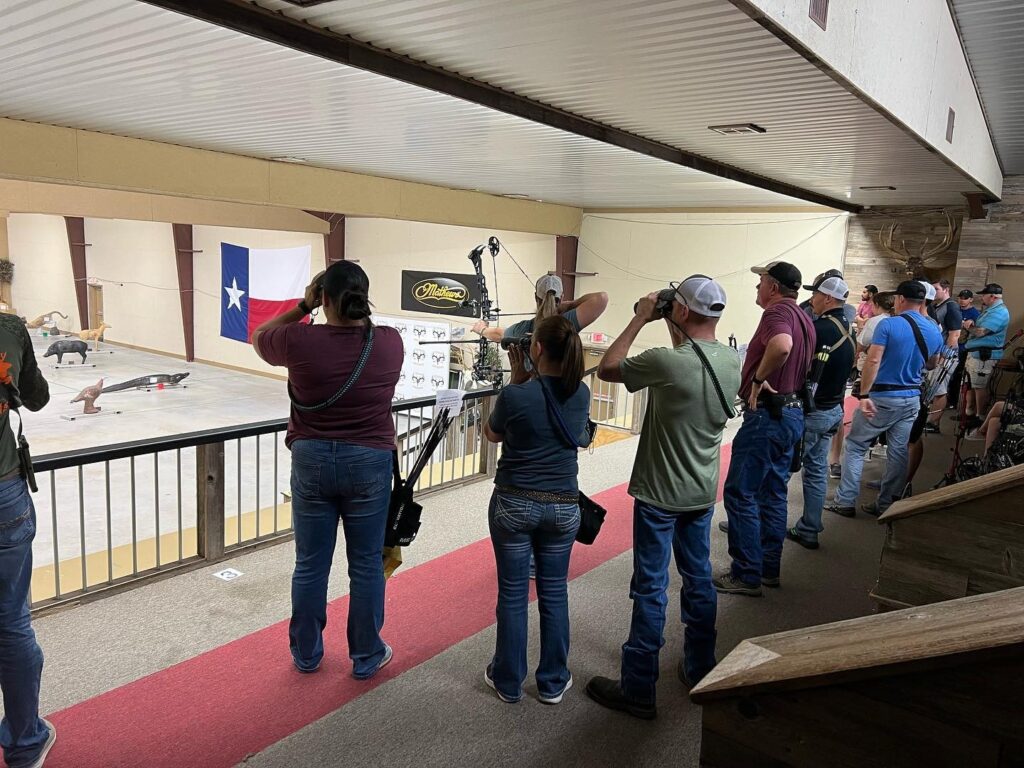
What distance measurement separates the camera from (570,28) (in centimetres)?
299

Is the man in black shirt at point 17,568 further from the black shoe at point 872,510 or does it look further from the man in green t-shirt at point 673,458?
the black shoe at point 872,510

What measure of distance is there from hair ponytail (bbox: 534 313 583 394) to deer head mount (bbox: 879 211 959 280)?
841 cm

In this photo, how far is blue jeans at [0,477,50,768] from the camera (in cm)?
211

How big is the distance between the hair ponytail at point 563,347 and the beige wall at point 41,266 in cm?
2348

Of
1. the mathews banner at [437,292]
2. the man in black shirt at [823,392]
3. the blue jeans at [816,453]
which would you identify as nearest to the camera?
the man in black shirt at [823,392]

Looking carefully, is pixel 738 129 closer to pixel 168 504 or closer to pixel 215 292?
pixel 168 504

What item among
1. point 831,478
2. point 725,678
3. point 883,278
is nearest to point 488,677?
point 725,678

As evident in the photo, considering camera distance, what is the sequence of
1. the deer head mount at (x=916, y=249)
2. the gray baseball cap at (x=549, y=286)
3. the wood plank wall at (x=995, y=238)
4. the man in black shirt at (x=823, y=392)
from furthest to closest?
the deer head mount at (x=916, y=249)
the wood plank wall at (x=995, y=238)
the man in black shirt at (x=823, y=392)
the gray baseball cap at (x=549, y=286)

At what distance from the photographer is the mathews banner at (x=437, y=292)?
15109mm

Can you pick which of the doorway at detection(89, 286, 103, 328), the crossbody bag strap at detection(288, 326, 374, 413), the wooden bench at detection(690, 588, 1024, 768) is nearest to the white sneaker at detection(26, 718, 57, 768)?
the crossbody bag strap at detection(288, 326, 374, 413)

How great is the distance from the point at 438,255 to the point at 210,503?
12.1 m

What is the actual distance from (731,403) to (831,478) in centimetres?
382

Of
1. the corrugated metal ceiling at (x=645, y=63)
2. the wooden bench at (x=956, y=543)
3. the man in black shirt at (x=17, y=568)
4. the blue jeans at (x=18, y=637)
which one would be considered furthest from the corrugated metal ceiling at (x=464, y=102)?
the blue jeans at (x=18, y=637)

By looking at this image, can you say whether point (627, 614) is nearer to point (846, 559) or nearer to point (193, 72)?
point (846, 559)
